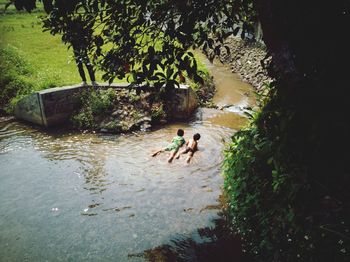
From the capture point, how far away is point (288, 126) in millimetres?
2723

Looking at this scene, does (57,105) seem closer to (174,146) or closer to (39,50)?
(174,146)

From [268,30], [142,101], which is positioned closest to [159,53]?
[268,30]

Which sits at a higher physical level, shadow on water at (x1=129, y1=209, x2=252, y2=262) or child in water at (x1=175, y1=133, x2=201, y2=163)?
child in water at (x1=175, y1=133, x2=201, y2=163)

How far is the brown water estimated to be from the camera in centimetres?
593

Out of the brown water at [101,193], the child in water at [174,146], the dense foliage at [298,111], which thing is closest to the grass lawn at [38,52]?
the brown water at [101,193]

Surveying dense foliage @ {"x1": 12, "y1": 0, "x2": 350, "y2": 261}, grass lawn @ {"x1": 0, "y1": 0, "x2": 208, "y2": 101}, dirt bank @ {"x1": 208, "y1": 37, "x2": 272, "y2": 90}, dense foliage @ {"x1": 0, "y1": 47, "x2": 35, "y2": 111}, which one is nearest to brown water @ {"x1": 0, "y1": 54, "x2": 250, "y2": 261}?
dense foliage @ {"x1": 0, "y1": 47, "x2": 35, "y2": 111}

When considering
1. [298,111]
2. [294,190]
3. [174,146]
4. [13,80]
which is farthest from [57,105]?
[298,111]

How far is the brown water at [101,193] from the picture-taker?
5934 millimetres

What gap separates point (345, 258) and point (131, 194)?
17.1 ft

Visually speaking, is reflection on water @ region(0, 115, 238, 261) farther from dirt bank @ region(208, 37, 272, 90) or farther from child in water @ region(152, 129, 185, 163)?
dirt bank @ region(208, 37, 272, 90)

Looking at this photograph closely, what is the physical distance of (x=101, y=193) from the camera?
7621mm

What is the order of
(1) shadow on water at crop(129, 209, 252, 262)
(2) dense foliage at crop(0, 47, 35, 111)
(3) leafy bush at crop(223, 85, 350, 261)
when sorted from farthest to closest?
(2) dense foliage at crop(0, 47, 35, 111), (1) shadow on water at crop(129, 209, 252, 262), (3) leafy bush at crop(223, 85, 350, 261)

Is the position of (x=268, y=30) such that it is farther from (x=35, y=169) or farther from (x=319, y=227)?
(x=35, y=169)

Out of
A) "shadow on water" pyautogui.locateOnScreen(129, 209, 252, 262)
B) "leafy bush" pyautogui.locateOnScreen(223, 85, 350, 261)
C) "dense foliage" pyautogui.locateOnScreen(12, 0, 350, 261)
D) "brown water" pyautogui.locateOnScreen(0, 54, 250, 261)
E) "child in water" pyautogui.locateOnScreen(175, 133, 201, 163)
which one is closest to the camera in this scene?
"dense foliage" pyautogui.locateOnScreen(12, 0, 350, 261)
